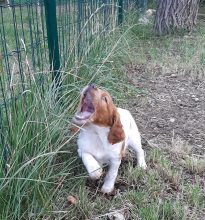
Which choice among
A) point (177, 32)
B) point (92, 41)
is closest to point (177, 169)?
point (92, 41)

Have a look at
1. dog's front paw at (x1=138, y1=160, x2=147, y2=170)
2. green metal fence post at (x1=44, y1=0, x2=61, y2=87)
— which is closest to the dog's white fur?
dog's front paw at (x1=138, y1=160, x2=147, y2=170)

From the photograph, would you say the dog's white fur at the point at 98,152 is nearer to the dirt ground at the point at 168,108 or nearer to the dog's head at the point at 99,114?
the dog's head at the point at 99,114

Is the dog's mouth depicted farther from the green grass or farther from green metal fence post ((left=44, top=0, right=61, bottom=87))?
green metal fence post ((left=44, top=0, right=61, bottom=87))

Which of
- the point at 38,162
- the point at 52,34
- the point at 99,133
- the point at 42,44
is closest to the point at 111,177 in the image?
the point at 99,133

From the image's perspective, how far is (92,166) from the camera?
2.77 metres

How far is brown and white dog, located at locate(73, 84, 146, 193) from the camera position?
8.66 ft

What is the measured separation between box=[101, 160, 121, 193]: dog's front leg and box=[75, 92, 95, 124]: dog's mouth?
40 cm

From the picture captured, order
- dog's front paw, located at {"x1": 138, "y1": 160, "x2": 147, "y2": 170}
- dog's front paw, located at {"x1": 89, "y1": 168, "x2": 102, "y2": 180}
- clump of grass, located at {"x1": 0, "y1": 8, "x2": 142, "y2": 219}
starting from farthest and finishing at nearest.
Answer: dog's front paw, located at {"x1": 138, "y1": 160, "x2": 147, "y2": 170} < dog's front paw, located at {"x1": 89, "y1": 168, "x2": 102, "y2": 180} < clump of grass, located at {"x1": 0, "y1": 8, "x2": 142, "y2": 219}

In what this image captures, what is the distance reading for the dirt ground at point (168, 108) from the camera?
12.5 ft

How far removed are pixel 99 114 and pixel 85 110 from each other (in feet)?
0.44

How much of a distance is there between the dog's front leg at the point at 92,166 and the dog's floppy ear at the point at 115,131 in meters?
0.19

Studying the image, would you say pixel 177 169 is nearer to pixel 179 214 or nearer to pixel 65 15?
pixel 179 214

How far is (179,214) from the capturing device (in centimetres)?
260

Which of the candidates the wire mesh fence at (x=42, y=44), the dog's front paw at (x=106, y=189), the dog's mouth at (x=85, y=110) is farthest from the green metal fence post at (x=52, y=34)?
the dog's front paw at (x=106, y=189)
